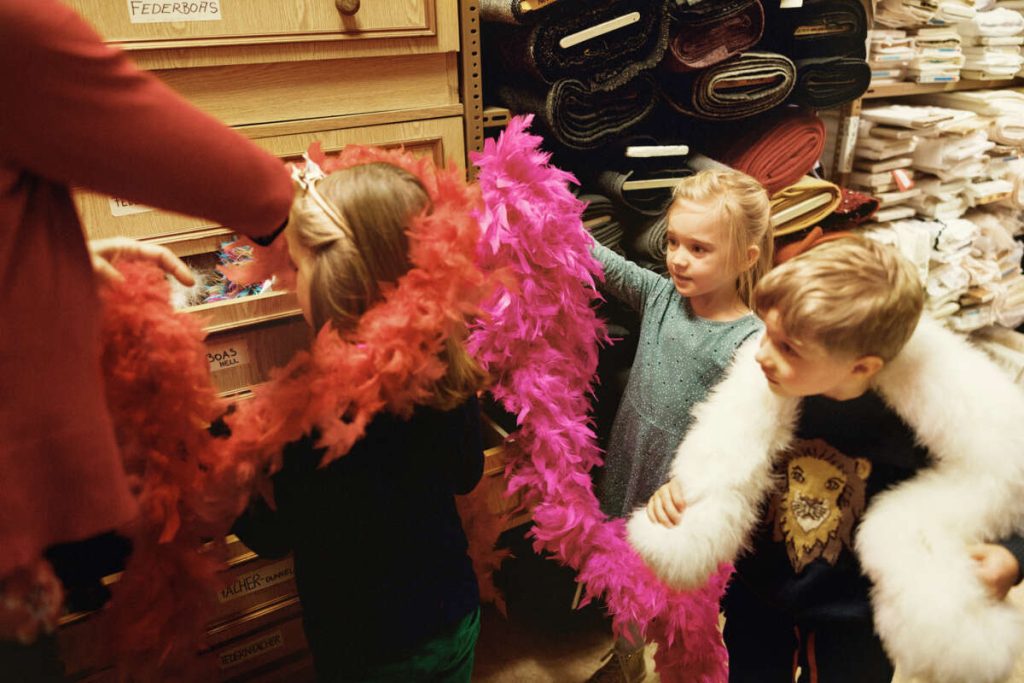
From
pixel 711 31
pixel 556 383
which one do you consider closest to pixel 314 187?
pixel 556 383

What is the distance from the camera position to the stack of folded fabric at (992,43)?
2.81 metres

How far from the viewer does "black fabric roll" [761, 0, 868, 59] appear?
6.47ft

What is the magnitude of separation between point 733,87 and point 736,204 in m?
0.61

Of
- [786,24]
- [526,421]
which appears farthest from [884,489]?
[786,24]

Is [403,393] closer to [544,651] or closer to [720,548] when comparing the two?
[720,548]

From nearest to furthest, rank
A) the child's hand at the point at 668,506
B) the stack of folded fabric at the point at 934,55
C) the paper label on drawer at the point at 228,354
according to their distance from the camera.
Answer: the child's hand at the point at 668,506 → the paper label on drawer at the point at 228,354 → the stack of folded fabric at the point at 934,55

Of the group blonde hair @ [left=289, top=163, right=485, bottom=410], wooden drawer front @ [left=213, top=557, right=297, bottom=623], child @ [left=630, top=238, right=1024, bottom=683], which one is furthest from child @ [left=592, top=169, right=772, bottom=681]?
wooden drawer front @ [left=213, top=557, right=297, bottom=623]

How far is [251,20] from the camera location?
52.7 inches

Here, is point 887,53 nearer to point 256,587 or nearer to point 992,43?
point 992,43

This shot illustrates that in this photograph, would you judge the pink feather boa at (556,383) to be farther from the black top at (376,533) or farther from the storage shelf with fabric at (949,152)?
the storage shelf with fabric at (949,152)

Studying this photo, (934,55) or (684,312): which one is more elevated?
(934,55)

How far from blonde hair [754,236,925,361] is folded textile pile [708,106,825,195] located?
1.08 meters

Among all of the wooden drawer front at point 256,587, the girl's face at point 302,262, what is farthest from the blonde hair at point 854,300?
the wooden drawer front at point 256,587

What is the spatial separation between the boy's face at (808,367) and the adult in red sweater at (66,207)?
721 mm
